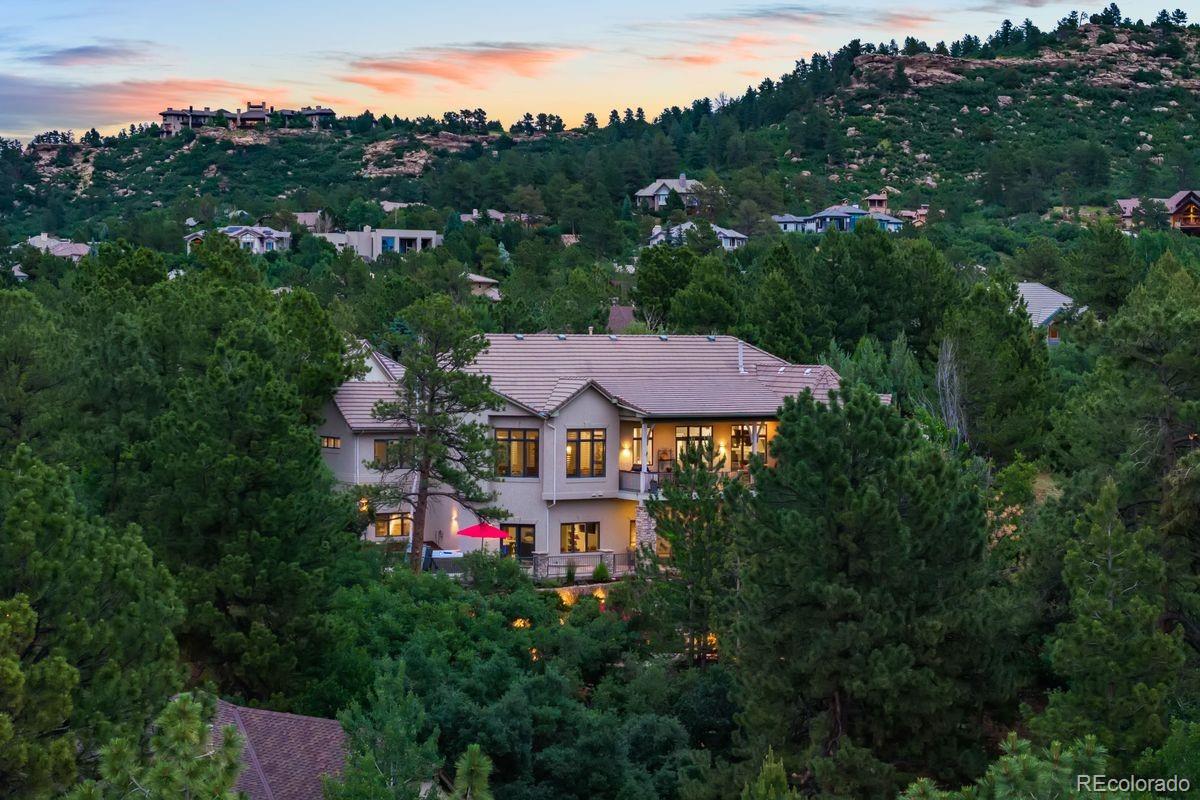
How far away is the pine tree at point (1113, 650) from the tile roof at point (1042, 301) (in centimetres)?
4681

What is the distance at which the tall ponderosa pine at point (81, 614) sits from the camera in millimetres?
18781

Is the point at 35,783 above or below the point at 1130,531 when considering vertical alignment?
below

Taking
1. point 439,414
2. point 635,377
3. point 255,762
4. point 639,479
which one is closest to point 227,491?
point 439,414

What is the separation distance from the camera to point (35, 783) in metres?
17.6

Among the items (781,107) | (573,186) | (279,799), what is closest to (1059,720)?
(279,799)

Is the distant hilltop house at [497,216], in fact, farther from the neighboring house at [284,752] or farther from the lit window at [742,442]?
the neighboring house at [284,752]

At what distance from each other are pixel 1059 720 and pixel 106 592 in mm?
13613

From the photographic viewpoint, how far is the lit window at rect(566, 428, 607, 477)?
40.5m

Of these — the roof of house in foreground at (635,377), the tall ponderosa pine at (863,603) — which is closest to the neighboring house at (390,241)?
the roof of house in foreground at (635,377)

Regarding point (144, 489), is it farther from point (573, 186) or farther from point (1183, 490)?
point (573, 186)

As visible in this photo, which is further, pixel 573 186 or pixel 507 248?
pixel 573 186

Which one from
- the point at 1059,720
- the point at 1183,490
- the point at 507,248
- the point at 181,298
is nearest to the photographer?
the point at 1059,720

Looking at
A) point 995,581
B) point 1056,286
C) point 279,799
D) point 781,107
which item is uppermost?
point 781,107

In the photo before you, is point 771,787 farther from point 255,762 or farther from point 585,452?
point 585,452
